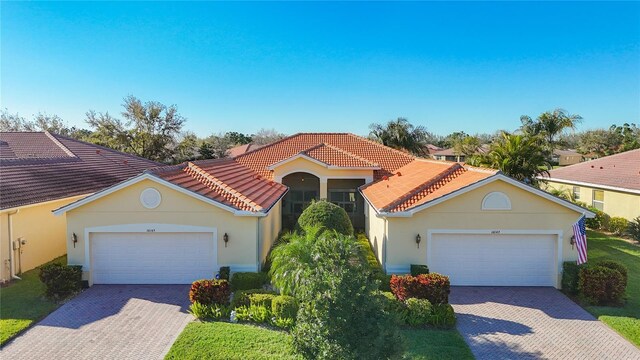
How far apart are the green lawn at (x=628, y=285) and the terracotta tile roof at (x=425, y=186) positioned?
575cm

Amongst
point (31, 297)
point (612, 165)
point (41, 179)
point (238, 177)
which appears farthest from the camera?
point (612, 165)

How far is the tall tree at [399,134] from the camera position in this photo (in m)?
41.3

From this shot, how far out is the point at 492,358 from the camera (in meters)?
9.39

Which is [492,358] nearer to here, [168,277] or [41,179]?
[168,277]

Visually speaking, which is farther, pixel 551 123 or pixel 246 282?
pixel 551 123

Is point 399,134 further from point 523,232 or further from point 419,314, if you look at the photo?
point 419,314

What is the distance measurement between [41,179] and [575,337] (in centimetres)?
2214

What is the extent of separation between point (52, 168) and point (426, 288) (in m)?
19.8

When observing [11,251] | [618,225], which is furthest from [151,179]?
[618,225]

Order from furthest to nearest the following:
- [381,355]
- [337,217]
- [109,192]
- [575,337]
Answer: [337,217]
[109,192]
[575,337]
[381,355]

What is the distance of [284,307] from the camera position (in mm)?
10906

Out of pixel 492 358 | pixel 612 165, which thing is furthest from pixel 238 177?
pixel 612 165

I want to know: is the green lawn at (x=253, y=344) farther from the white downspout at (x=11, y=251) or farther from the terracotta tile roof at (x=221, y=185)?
the white downspout at (x=11, y=251)

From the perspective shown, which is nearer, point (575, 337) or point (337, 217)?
point (575, 337)
